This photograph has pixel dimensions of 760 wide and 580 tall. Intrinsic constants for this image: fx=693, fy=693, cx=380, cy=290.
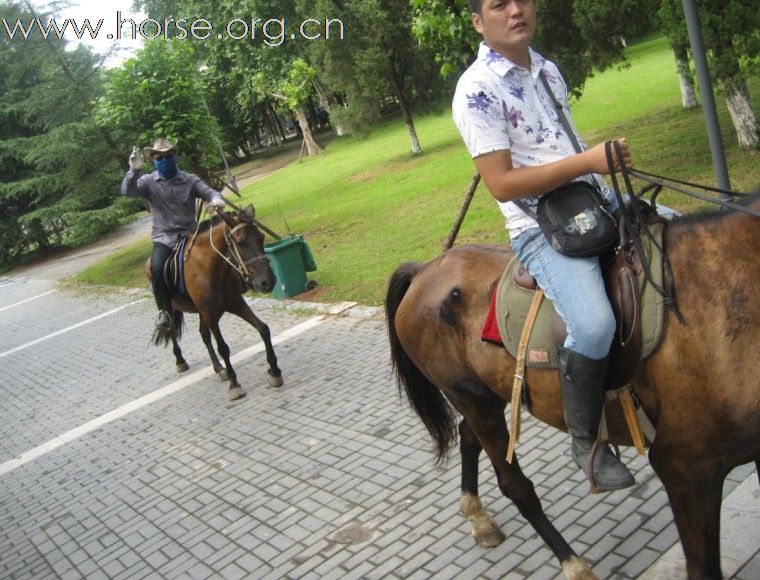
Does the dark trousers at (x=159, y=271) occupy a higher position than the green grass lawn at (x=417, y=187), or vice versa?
the dark trousers at (x=159, y=271)

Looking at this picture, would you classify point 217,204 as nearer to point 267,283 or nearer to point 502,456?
point 267,283

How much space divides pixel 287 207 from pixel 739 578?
22357mm

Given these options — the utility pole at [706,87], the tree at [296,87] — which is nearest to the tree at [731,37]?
the utility pole at [706,87]

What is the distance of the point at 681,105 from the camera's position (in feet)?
65.0

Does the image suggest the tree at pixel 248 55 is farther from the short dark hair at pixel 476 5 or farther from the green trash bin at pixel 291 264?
the short dark hair at pixel 476 5

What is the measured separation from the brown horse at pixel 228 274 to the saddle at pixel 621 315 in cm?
506

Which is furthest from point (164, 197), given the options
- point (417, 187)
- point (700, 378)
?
point (417, 187)

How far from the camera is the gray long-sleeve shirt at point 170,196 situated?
840 centimetres

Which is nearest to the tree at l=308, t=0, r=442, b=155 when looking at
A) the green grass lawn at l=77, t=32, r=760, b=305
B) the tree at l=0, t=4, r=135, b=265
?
the green grass lawn at l=77, t=32, r=760, b=305

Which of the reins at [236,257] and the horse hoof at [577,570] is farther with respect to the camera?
the reins at [236,257]

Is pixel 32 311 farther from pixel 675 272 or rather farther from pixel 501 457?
pixel 675 272

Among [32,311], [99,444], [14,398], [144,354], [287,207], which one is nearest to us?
[99,444]

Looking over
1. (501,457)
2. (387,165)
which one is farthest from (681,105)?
(501,457)

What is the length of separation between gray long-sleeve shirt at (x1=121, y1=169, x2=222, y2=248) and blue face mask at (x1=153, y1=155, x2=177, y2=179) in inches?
2.5
